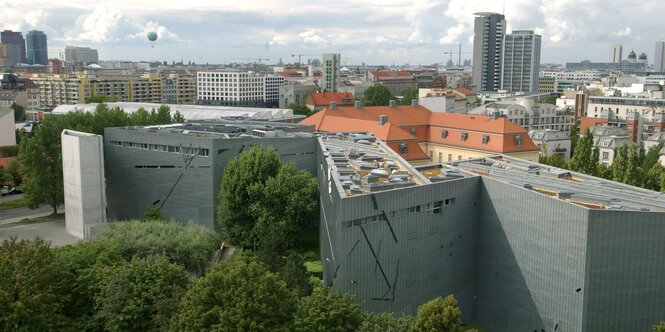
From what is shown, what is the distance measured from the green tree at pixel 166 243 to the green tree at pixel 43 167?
761 inches

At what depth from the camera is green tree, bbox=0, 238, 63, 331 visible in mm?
26328

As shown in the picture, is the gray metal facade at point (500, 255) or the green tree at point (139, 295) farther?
the gray metal facade at point (500, 255)

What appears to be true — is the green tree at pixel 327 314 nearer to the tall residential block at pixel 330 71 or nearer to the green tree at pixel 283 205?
the green tree at pixel 283 205

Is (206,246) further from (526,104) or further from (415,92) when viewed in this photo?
(415,92)

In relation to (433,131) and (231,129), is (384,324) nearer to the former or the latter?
(231,129)

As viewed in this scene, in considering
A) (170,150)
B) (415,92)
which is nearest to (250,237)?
(170,150)

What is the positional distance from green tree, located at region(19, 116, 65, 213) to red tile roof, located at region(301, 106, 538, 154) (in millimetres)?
25535

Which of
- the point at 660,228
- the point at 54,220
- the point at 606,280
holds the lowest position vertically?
the point at 54,220

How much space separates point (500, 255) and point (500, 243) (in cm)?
62

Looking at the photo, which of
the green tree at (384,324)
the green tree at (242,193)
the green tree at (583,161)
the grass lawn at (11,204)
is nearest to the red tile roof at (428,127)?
the green tree at (583,161)

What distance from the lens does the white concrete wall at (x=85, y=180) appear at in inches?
1937

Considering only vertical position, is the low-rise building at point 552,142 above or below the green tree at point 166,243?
above

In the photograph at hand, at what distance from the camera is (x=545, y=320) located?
3019 cm

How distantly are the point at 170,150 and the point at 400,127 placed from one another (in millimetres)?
26456
